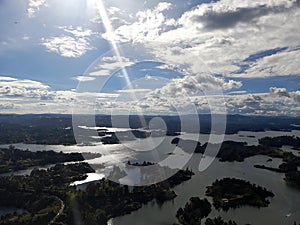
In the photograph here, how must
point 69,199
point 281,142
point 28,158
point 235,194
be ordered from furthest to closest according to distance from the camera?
point 281,142, point 28,158, point 235,194, point 69,199

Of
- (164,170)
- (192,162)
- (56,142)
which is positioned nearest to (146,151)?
(192,162)

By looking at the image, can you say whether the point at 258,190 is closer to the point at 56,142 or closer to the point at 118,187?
the point at 118,187

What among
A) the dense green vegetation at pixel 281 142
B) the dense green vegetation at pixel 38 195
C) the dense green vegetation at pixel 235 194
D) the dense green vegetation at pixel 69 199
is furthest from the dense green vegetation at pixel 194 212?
the dense green vegetation at pixel 281 142

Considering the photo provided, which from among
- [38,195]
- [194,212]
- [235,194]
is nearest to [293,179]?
[235,194]

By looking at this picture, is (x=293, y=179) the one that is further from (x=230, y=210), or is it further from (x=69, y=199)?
(x=69, y=199)

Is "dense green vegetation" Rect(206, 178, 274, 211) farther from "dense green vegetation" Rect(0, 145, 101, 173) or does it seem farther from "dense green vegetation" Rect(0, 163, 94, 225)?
"dense green vegetation" Rect(0, 145, 101, 173)

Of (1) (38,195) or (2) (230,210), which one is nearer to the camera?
(2) (230,210)
